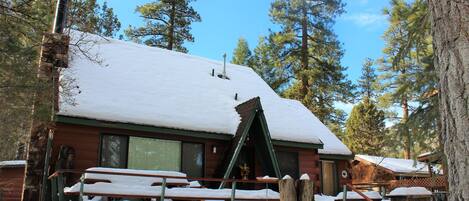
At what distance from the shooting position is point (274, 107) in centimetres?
1553

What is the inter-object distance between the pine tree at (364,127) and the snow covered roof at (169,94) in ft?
68.1

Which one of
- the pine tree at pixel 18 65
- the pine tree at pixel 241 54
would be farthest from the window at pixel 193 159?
the pine tree at pixel 241 54

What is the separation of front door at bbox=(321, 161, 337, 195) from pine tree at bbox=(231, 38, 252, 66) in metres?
20.2

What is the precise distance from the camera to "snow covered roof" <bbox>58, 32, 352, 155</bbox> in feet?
37.4

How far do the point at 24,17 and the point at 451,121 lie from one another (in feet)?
23.8

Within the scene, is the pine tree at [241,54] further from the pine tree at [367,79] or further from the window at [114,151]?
the window at [114,151]

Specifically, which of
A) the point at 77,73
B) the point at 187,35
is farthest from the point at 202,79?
the point at 187,35

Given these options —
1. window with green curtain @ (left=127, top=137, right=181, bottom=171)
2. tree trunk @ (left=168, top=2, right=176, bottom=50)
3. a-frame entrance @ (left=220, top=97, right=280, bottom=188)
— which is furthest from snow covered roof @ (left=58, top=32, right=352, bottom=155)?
tree trunk @ (left=168, top=2, right=176, bottom=50)

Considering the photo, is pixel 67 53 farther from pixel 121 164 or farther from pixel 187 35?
pixel 187 35

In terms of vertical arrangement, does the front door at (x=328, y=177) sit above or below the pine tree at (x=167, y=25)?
below

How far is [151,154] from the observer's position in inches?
456

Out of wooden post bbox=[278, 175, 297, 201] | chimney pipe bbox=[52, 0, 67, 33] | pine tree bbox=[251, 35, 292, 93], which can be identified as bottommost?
wooden post bbox=[278, 175, 297, 201]

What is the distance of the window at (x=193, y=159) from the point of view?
12.1m

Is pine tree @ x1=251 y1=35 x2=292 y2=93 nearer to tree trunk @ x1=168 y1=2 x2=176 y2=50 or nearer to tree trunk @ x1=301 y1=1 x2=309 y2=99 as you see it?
tree trunk @ x1=301 y1=1 x2=309 y2=99
